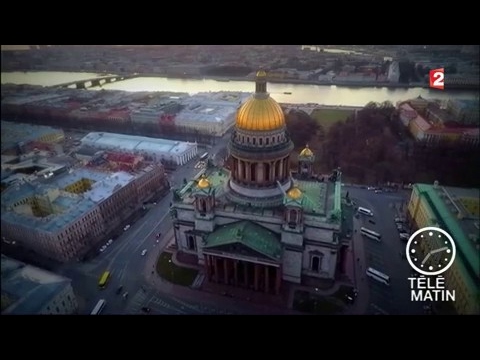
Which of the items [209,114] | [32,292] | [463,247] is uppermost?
[463,247]

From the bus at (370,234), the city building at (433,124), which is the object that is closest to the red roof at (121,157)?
the bus at (370,234)

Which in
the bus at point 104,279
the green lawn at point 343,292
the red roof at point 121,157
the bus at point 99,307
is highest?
the red roof at point 121,157

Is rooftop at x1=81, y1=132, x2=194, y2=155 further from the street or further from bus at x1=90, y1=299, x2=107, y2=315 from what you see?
bus at x1=90, y1=299, x2=107, y2=315

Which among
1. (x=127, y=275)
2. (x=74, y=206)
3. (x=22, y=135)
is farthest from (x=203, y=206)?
(x=22, y=135)

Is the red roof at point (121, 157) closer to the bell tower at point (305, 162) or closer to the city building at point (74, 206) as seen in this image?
the city building at point (74, 206)

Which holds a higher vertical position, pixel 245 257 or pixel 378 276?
pixel 245 257

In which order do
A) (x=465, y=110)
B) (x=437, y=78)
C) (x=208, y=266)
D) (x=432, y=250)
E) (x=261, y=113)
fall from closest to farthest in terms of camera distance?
(x=432, y=250) < (x=437, y=78) < (x=261, y=113) < (x=208, y=266) < (x=465, y=110)

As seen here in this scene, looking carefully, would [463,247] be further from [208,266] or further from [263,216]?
[208,266]
